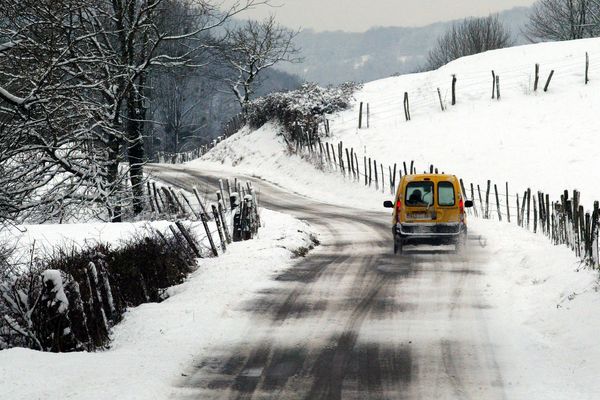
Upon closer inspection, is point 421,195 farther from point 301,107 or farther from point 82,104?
point 301,107

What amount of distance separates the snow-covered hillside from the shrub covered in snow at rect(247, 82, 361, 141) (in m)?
1.34

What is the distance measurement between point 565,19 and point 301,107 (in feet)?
138

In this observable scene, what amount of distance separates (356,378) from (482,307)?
13.0ft

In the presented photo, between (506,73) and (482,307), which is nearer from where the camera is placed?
(482,307)

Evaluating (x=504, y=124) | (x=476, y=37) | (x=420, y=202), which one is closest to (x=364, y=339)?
(x=420, y=202)

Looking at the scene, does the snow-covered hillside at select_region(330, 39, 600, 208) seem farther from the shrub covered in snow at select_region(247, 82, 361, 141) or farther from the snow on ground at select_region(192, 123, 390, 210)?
the snow on ground at select_region(192, 123, 390, 210)

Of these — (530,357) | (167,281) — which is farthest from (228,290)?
(530,357)

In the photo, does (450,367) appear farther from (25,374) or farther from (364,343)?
(25,374)

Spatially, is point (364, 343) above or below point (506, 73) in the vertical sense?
below

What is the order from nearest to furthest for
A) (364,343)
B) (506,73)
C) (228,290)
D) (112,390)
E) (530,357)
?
(112,390), (530,357), (364,343), (228,290), (506,73)

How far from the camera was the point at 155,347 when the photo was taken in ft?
28.8

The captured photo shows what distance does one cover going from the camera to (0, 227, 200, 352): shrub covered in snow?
8.68m

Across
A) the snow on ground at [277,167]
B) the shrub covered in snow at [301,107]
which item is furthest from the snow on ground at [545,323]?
the shrub covered in snow at [301,107]

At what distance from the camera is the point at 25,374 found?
729cm
